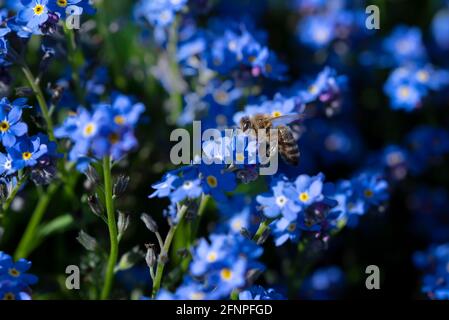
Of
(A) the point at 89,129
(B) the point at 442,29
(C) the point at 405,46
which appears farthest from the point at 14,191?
(B) the point at 442,29

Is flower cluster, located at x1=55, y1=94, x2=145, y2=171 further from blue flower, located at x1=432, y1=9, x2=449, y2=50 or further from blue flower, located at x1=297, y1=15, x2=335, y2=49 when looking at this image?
blue flower, located at x1=432, y1=9, x2=449, y2=50

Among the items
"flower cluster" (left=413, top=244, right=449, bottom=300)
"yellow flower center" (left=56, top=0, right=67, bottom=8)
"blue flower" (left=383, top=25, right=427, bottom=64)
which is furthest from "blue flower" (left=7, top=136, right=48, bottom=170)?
"blue flower" (left=383, top=25, right=427, bottom=64)

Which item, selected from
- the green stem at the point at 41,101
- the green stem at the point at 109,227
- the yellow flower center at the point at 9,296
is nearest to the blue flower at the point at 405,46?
the green stem at the point at 41,101

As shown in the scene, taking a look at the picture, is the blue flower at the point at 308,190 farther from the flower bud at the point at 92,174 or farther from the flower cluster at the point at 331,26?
the flower cluster at the point at 331,26

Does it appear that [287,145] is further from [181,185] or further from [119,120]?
[119,120]
